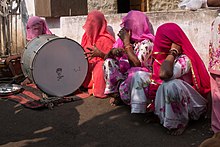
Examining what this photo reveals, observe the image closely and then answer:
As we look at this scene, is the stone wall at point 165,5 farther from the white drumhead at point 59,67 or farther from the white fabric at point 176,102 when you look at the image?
the white fabric at point 176,102

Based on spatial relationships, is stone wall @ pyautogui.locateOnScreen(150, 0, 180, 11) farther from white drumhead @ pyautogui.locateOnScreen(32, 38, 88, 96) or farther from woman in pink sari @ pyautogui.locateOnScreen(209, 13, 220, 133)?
woman in pink sari @ pyautogui.locateOnScreen(209, 13, 220, 133)

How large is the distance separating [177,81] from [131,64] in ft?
3.18

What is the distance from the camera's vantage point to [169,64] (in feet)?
12.0

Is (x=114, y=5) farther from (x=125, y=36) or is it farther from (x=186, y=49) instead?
(x=186, y=49)

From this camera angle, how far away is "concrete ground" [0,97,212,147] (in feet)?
12.1

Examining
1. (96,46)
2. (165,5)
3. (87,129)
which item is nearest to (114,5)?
(165,5)

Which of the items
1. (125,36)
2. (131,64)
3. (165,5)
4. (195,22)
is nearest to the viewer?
(195,22)

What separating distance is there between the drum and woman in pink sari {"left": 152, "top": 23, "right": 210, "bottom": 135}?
176 centimetres

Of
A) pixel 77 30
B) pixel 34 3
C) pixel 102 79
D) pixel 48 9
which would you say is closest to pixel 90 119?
pixel 102 79

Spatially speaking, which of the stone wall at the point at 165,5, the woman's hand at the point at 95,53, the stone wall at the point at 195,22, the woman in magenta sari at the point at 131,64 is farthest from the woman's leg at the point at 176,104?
the stone wall at the point at 165,5

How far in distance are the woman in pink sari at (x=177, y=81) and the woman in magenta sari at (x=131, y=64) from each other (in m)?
0.27

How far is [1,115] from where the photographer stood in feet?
15.8

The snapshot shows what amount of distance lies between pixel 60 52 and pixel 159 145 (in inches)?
96.4

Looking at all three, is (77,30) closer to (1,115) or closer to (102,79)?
(102,79)
